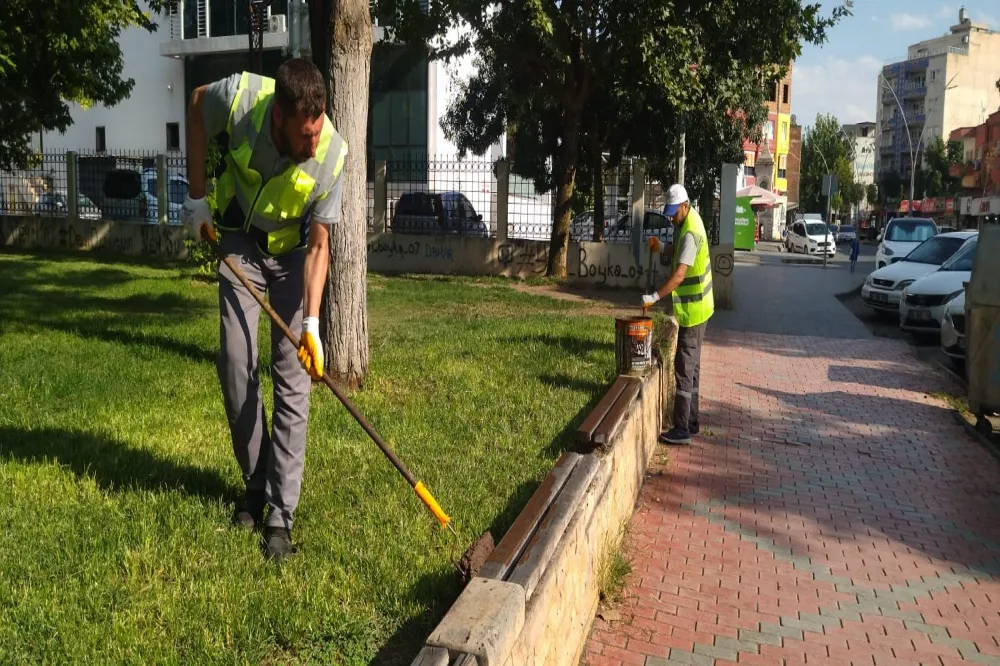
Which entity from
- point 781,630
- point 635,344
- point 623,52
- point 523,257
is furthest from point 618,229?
point 781,630

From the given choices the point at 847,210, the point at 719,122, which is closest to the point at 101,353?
the point at 719,122

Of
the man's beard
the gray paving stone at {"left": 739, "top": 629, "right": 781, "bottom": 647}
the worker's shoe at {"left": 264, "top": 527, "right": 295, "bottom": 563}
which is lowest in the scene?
the gray paving stone at {"left": 739, "top": 629, "right": 781, "bottom": 647}

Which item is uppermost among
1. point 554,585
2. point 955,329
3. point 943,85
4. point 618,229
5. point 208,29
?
point 943,85

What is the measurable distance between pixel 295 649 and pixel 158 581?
26.0 inches

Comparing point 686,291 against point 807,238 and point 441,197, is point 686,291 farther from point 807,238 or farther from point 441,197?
point 807,238

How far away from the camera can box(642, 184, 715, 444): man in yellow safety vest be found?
24.2 ft

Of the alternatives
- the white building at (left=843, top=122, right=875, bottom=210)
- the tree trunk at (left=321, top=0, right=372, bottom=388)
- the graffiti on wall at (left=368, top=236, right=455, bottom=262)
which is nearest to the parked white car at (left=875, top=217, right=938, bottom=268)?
the graffiti on wall at (left=368, top=236, right=455, bottom=262)

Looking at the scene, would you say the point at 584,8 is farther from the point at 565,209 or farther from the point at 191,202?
the point at 191,202

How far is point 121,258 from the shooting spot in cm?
2109

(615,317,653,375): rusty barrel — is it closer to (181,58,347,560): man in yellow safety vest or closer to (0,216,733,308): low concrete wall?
(181,58,347,560): man in yellow safety vest

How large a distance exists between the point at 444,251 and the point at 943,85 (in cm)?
8405

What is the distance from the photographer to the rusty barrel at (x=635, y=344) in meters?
7.09

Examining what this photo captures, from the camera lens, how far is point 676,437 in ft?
25.0

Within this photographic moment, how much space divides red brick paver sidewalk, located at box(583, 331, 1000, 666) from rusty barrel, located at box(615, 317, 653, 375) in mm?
760
